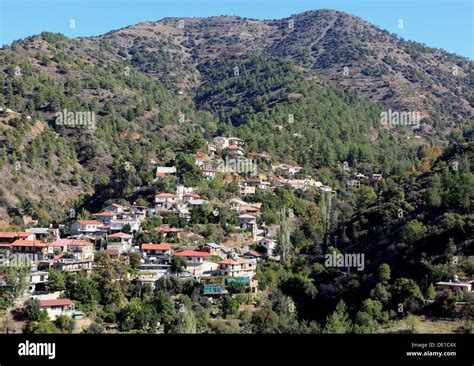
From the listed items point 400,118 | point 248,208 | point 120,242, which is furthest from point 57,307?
point 400,118

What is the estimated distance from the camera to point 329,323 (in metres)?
27.6

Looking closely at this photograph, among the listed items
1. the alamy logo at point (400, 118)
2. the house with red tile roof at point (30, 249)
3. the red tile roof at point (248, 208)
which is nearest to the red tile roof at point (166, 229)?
the red tile roof at point (248, 208)

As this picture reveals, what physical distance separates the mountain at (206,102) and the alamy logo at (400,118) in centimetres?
150

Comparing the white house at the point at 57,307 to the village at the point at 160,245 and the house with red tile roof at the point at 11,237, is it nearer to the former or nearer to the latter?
the village at the point at 160,245

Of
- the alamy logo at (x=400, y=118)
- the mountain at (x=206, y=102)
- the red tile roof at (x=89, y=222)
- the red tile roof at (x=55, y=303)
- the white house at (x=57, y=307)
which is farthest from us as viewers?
the alamy logo at (x=400, y=118)

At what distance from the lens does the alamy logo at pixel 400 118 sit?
299ft

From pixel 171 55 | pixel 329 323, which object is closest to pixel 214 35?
pixel 171 55

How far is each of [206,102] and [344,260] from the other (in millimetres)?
78598

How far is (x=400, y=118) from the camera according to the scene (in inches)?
3767

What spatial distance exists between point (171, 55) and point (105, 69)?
48.3 m

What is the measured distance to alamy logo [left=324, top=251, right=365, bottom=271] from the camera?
36.2m

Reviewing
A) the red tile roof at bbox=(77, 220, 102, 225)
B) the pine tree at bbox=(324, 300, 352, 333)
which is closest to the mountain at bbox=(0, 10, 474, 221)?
the red tile roof at bbox=(77, 220, 102, 225)

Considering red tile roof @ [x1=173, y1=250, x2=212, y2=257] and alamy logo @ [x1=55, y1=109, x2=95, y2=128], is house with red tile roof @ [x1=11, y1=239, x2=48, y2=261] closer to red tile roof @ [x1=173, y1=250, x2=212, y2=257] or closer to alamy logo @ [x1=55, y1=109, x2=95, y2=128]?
red tile roof @ [x1=173, y1=250, x2=212, y2=257]
